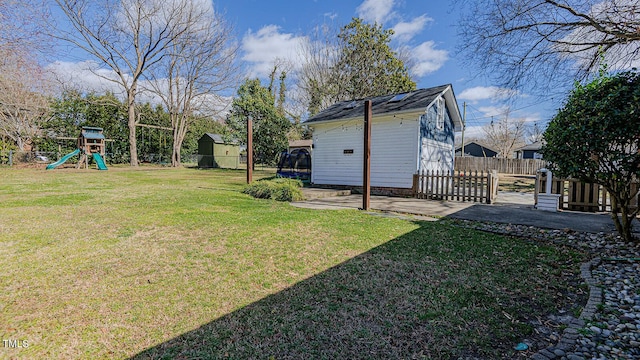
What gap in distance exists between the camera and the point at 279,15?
Answer: 69.4 feet

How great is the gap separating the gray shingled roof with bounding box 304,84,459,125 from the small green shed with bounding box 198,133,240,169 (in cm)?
2040

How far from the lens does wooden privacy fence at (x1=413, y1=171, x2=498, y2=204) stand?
9.30 m

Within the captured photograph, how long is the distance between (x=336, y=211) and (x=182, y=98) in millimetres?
25233

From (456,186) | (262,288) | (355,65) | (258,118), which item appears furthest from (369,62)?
(262,288)

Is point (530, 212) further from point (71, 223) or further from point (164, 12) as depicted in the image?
point (164, 12)

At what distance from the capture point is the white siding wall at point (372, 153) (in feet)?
37.4

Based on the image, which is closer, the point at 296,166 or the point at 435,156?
the point at 435,156

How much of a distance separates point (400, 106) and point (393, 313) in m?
10.5

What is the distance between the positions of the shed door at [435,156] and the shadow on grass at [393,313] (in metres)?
7.98

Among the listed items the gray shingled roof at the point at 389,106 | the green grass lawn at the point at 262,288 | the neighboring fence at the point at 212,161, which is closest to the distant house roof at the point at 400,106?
the gray shingled roof at the point at 389,106

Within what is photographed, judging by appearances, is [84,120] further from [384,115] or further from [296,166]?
[384,115]

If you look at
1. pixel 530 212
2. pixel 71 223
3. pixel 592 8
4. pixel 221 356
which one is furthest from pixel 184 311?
pixel 592 8

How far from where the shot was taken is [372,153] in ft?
41.1

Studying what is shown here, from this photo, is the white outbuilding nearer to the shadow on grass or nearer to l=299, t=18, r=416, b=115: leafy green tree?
the shadow on grass
